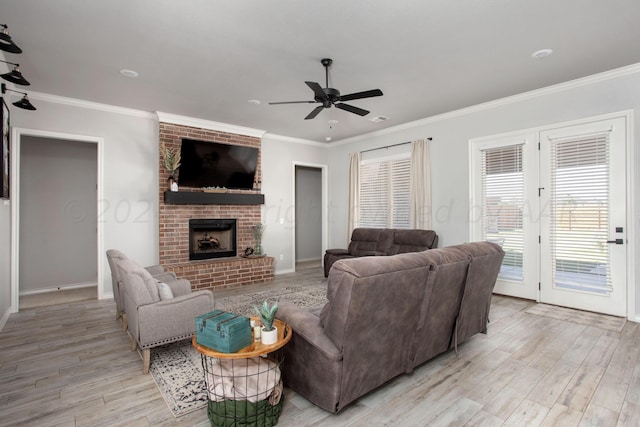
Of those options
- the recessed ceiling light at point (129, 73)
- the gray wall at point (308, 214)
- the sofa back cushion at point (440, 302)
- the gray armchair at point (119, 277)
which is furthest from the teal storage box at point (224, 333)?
the gray wall at point (308, 214)

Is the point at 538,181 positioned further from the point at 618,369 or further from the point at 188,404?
the point at 188,404

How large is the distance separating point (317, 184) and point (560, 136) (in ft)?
18.3

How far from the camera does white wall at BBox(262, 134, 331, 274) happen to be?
263 inches

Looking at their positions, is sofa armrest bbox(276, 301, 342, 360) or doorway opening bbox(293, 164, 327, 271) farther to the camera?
doorway opening bbox(293, 164, 327, 271)

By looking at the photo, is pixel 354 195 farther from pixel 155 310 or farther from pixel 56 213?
pixel 56 213

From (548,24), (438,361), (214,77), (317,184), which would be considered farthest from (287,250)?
(548,24)

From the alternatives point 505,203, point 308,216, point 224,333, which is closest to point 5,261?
point 224,333

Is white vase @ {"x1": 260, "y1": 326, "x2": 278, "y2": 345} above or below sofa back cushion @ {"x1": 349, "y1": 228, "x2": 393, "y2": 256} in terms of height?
below

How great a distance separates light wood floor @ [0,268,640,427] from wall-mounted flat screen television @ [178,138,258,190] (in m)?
2.82

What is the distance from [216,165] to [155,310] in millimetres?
3570

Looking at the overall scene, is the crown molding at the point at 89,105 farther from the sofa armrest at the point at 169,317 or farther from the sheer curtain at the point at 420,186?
the sheer curtain at the point at 420,186

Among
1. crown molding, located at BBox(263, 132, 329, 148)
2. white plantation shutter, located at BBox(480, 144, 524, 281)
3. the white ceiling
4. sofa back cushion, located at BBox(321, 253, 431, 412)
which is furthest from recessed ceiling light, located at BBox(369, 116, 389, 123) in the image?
sofa back cushion, located at BBox(321, 253, 431, 412)

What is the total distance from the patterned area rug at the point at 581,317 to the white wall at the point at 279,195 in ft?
14.5

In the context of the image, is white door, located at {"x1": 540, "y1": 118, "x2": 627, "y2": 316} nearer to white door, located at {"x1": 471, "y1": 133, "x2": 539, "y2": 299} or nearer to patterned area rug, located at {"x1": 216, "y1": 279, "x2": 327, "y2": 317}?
white door, located at {"x1": 471, "y1": 133, "x2": 539, "y2": 299}
